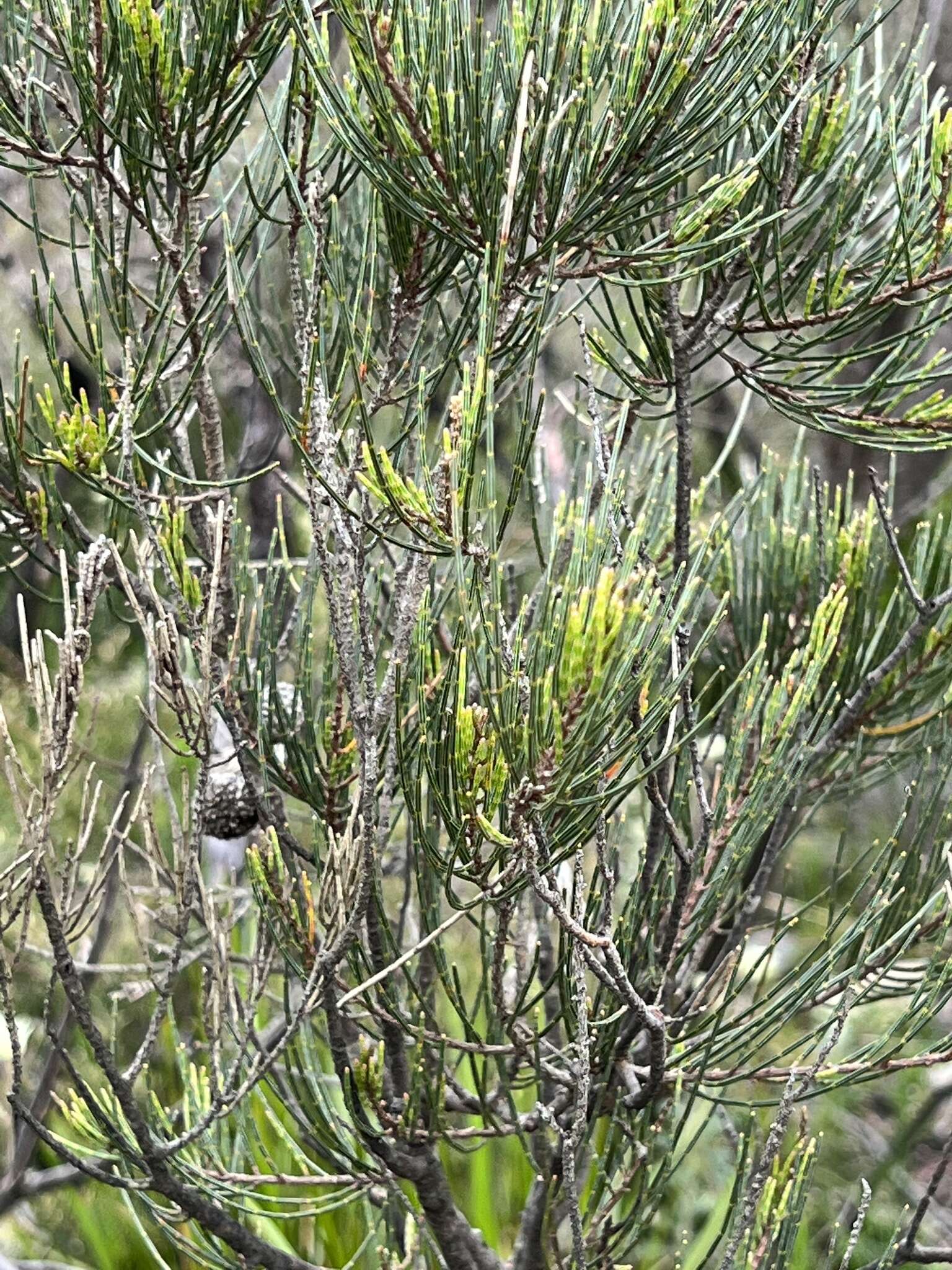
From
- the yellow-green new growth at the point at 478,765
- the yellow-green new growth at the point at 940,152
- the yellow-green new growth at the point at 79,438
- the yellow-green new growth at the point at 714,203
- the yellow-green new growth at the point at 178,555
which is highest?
the yellow-green new growth at the point at 940,152

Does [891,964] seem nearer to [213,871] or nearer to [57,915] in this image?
[57,915]

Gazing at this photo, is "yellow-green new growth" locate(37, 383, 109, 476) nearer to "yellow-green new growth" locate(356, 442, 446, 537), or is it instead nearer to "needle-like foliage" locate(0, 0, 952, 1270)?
"needle-like foliage" locate(0, 0, 952, 1270)

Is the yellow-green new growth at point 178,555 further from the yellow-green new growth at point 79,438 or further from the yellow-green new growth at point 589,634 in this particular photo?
the yellow-green new growth at point 589,634

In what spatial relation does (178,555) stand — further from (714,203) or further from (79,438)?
(714,203)

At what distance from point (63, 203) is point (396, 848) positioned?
4.24ft

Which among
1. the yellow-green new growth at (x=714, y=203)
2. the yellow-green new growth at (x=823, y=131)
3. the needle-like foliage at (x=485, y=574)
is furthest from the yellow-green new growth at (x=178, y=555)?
the yellow-green new growth at (x=823, y=131)

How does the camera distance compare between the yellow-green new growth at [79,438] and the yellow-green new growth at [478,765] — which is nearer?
the yellow-green new growth at [478,765]

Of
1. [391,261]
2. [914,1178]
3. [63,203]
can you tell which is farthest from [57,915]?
[914,1178]

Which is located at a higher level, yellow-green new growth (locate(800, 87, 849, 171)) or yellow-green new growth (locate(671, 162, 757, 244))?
yellow-green new growth (locate(800, 87, 849, 171))

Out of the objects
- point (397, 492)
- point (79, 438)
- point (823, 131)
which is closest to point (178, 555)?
point (79, 438)

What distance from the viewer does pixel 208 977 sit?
0.84 metres

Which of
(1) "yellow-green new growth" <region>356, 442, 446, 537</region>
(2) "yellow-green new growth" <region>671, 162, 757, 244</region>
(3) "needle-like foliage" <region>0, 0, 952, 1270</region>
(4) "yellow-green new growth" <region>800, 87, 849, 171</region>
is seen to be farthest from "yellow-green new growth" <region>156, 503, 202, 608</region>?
(4) "yellow-green new growth" <region>800, 87, 849, 171</region>

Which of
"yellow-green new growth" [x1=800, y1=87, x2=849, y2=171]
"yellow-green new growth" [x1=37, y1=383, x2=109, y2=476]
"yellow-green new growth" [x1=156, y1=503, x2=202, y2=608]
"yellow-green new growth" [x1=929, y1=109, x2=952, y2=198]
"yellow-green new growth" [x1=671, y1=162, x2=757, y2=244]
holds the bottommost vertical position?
"yellow-green new growth" [x1=156, y1=503, x2=202, y2=608]

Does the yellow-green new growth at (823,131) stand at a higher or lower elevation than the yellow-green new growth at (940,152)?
higher
